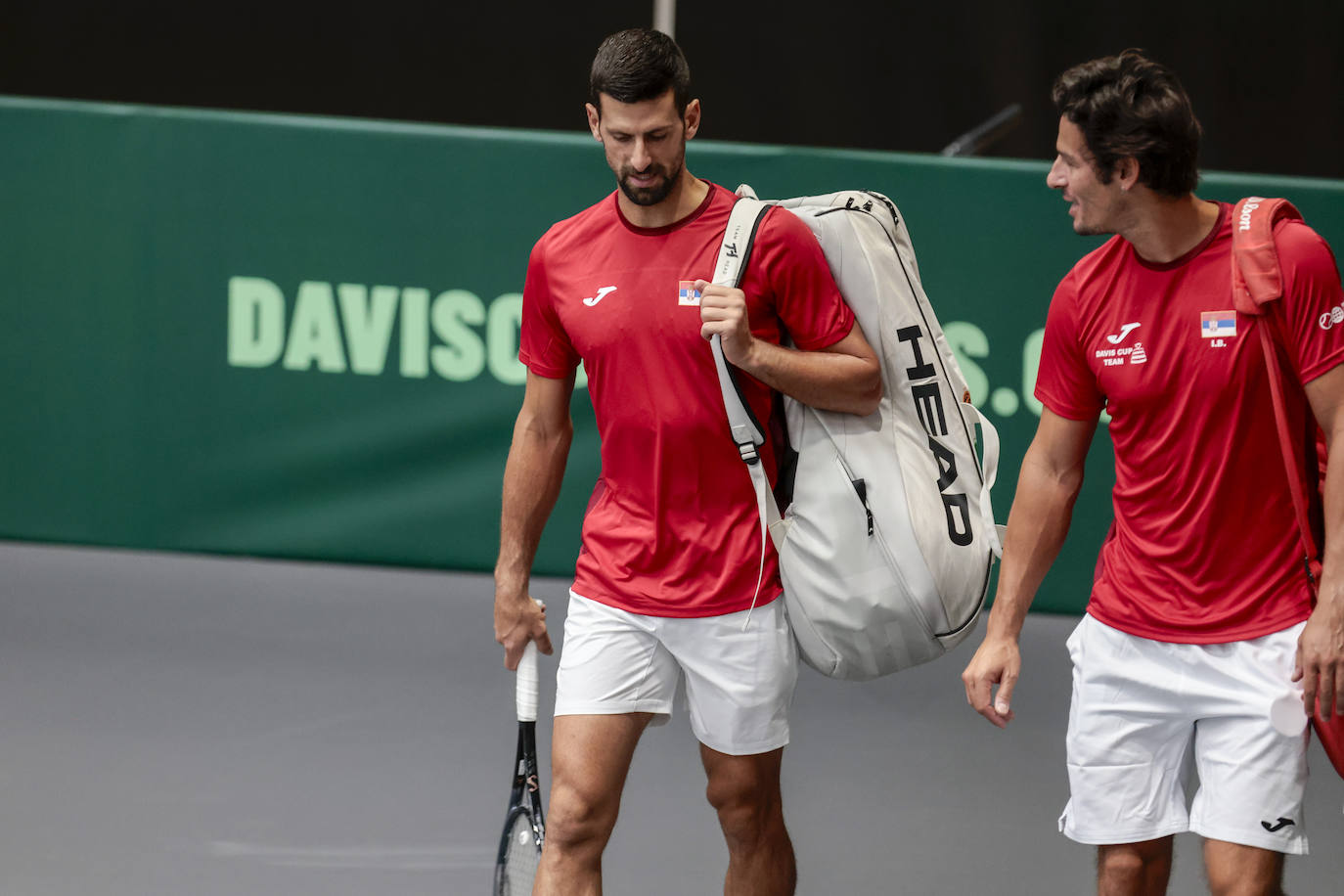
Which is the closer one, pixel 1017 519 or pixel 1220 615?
pixel 1220 615

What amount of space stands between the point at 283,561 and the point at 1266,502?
4.45 m

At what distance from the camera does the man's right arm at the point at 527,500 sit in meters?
3.34

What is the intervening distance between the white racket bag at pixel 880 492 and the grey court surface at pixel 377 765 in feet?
3.66

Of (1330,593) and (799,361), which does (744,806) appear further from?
(1330,593)

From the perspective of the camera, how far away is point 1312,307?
2.63 metres

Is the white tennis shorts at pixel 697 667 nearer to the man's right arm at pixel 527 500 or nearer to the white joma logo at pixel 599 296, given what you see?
the man's right arm at pixel 527 500

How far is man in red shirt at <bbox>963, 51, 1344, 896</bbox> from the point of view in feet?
8.87

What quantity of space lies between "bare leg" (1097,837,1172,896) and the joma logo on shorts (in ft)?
2.04

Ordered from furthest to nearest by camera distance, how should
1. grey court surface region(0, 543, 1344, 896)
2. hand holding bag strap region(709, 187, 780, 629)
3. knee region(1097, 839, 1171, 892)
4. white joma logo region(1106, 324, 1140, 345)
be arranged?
grey court surface region(0, 543, 1344, 896)
hand holding bag strap region(709, 187, 780, 629)
knee region(1097, 839, 1171, 892)
white joma logo region(1106, 324, 1140, 345)

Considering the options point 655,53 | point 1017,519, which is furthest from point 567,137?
point 1017,519

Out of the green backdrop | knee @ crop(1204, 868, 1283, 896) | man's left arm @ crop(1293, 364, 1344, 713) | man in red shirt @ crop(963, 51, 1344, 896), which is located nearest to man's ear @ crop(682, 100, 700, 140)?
man in red shirt @ crop(963, 51, 1344, 896)

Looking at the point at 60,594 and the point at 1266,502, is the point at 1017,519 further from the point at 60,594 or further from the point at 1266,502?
the point at 60,594

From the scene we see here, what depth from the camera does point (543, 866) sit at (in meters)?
3.13

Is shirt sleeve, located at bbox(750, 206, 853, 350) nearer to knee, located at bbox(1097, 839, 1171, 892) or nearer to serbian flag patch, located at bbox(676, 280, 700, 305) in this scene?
serbian flag patch, located at bbox(676, 280, 700, 305)
